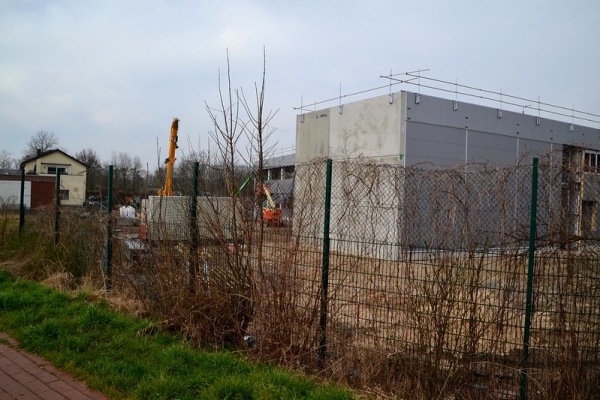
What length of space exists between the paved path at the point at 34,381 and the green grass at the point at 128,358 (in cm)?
10

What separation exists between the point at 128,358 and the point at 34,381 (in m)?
0.85

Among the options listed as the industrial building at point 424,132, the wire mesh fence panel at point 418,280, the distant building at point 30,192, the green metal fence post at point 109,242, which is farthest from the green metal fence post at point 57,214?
the industrial building at point 424,132

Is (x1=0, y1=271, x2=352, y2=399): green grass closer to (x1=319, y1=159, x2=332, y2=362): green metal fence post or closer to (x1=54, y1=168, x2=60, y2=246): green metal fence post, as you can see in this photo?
(x1=319, y1=159, x2=332, y2=362): green metal fence post

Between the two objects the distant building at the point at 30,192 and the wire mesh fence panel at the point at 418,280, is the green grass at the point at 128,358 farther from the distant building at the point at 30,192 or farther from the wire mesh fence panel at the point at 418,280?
the distant building at the point at 30,192

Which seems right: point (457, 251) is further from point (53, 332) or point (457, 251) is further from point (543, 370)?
point (53, 332)

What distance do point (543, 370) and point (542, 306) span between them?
549 millimetres

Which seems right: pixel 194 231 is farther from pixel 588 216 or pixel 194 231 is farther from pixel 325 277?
pixel 588 216

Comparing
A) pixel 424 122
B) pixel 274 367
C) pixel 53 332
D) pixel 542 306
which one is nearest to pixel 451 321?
pixel 542 306

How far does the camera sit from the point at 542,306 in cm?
425

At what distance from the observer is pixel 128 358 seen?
500 centimetres

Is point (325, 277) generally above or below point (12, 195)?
below

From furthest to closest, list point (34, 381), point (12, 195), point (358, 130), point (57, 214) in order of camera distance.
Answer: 1. point (358, 130)
2. point (12, 195)
3. point (57, 214)
4. point (34, 381)

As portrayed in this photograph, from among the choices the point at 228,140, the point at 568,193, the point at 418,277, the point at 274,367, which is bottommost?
the point at 274,367

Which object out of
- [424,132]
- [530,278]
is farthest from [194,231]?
[424,132]
